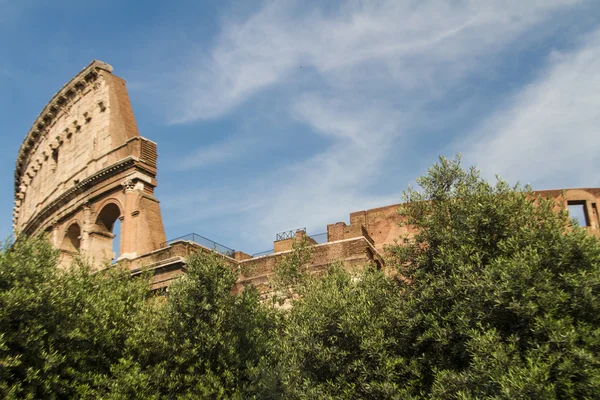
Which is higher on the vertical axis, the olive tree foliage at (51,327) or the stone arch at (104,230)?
the stone arch at (104,230)


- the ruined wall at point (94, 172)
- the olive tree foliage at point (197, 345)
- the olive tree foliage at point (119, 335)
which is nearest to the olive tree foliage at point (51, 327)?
the olive tree foliage at point (119, 335)

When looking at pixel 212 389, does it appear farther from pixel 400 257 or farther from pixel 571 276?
pixel 571 276

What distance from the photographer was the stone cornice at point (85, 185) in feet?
80.1

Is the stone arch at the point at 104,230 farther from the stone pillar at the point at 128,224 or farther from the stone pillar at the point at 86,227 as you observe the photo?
the stone pillar at the point at 128,224

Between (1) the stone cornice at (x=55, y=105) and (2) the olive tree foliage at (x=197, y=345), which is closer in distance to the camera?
(2) the olive tree foliage at (x=197, y=345)

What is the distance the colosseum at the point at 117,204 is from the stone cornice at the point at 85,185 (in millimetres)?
46

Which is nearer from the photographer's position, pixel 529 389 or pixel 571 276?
pixel 529 389

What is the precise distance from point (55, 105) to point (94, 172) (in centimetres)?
874

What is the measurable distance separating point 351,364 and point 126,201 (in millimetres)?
14668

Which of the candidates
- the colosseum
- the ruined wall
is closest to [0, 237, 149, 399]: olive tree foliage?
the colosseum

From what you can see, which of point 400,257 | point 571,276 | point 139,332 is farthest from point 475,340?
point 139,332

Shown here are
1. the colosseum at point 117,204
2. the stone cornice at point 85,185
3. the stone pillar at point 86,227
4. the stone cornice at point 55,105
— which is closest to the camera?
the colosseum at point 117,204

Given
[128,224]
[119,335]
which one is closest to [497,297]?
[119,335]

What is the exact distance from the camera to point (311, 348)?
12531 millimetres
